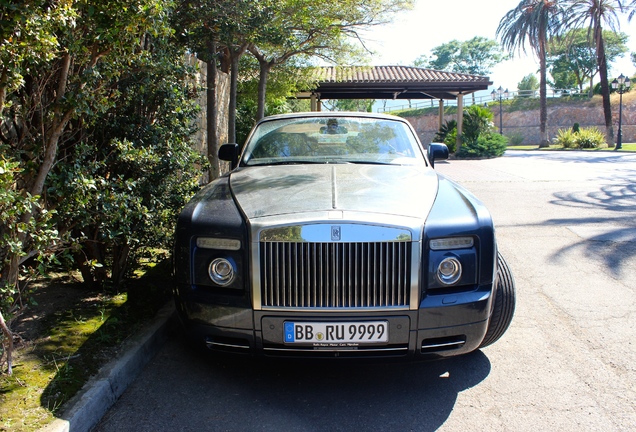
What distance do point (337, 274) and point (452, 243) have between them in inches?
26.3

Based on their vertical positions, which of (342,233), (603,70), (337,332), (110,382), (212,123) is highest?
(603,70)

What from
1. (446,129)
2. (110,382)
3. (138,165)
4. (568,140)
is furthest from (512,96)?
(110,382)

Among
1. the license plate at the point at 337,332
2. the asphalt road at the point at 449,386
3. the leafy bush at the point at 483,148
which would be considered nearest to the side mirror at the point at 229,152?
the asphalt road at the point at 449,386

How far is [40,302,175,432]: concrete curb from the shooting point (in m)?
2.65

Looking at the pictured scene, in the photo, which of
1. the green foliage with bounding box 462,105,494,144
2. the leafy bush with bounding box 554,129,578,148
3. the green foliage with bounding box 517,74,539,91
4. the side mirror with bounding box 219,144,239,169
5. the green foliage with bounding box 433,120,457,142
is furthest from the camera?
the green foliage with bounding box 517,74,539,91

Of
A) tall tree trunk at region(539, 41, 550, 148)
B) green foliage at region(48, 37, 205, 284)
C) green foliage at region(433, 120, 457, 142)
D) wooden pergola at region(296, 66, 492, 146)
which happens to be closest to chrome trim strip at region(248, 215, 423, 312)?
green foliage at region(48, 37, 205, 284)

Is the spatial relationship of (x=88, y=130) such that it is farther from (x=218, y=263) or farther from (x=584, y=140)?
(x=584, y=140)

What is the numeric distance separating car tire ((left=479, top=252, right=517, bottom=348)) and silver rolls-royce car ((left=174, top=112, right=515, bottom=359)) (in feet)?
0.70

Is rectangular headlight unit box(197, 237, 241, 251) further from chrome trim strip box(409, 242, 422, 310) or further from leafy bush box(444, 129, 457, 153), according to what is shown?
leafy bush box(444, 129, 457, 153)

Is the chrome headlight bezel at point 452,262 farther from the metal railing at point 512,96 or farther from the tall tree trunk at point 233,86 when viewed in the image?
the metal railing at point 512,96

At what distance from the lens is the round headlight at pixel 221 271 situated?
299cm

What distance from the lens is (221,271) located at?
9.92 ft

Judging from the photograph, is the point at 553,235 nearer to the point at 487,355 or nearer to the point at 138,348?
the point at 487,355

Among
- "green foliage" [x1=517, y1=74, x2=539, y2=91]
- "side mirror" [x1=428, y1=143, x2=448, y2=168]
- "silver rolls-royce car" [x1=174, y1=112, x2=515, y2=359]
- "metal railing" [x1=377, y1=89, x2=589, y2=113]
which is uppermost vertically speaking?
"green foliage" [x1=517, y1=74, x2=539, y2=91]
